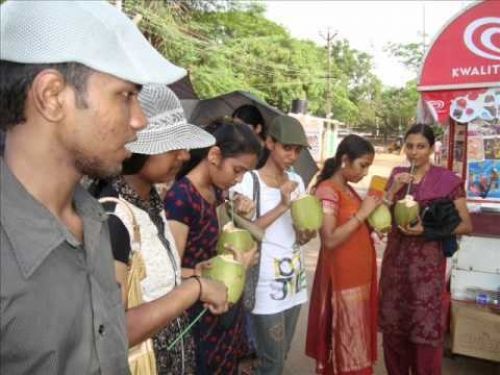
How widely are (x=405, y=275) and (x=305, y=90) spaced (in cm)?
2447

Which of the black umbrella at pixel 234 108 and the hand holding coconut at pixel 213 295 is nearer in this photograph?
the hand holding coconut at pixel 213 295

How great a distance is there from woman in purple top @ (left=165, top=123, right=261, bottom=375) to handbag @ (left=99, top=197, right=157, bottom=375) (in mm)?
525

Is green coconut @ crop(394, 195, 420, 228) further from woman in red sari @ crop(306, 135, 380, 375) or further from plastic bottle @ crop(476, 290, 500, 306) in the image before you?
plastic bottle @ crop(476, 290, 500, 306)

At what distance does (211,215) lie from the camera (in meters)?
2.25

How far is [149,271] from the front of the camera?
1612 millimetres

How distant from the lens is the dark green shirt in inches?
35.7

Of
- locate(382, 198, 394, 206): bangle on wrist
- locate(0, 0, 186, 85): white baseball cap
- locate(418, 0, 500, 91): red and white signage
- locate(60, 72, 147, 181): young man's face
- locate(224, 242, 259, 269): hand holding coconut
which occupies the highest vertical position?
locate(418, 0, 500, 91): red and white signage

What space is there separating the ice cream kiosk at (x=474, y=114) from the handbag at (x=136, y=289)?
8.83 ft

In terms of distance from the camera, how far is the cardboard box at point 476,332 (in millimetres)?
3432

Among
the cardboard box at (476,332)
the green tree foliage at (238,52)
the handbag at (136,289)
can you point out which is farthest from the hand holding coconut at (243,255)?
the green tree foliage at (238,52)

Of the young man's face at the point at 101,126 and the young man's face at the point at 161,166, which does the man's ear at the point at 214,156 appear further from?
the young man's face at the point at 101,126

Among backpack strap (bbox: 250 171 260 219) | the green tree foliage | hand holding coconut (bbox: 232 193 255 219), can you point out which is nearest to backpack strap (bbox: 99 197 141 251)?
hand holding coconut (bbox: 232 193 255 219)

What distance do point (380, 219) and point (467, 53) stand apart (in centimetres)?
139

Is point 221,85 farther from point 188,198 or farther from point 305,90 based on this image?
point 188,198
